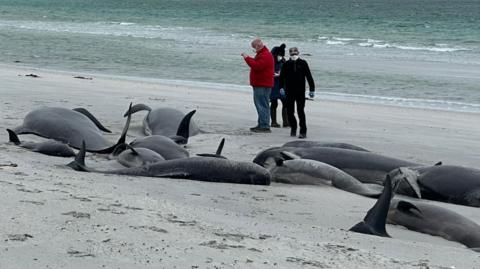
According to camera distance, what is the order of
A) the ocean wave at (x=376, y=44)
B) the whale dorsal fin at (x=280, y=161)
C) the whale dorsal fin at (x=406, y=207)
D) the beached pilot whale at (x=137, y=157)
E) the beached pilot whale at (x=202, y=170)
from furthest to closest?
1. the ocean wave at (x=376, y=44)
2. the whale dorsal fin at (x=280, y=161)
3. the beached pilot whale at (x=137, y=157)
4. the beached pilot whale at (x=202, y=170)
5. the whale dorsal fin at (x=406, y=207)

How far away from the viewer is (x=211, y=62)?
106 feet

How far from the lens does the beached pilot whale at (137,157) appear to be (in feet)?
30.7

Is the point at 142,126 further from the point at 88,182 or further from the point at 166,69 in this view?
the point at 166,69

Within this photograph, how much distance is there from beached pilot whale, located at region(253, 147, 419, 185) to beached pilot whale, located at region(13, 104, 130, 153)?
190 cm

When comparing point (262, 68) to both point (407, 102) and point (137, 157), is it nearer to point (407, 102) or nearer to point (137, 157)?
point (137, 157)

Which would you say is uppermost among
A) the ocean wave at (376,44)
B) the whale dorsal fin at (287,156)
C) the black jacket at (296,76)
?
the black jacket at (296,76)

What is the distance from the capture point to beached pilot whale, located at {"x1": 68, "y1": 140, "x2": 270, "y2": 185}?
880 cm

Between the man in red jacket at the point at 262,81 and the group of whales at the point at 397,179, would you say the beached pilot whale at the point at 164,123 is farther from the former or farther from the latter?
the group of whales at the point at 397,179

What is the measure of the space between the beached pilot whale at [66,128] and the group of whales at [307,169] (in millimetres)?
13

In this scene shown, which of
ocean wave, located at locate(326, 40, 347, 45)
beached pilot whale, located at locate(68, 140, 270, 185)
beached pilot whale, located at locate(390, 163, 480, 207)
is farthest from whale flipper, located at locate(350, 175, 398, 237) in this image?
ocean wave, located at locate(326, 40, 347, 45)

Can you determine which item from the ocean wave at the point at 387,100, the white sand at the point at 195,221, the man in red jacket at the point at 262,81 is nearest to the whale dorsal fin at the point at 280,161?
the white sand at the point at 195,221

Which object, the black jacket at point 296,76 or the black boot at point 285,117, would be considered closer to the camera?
the black jacket at point 296,76

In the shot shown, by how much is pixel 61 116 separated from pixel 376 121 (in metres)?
6.96

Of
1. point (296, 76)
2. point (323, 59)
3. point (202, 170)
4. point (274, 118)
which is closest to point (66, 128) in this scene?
point (202, 170)
